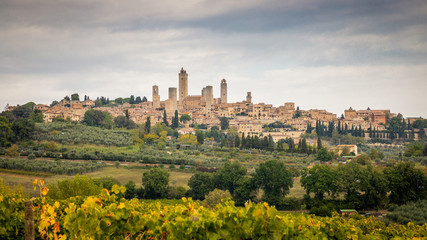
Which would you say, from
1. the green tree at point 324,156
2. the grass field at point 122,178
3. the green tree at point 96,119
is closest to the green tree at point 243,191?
the grass field at point 122,178

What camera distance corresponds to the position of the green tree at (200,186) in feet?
86.1

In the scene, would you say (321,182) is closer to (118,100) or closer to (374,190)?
(374,190)

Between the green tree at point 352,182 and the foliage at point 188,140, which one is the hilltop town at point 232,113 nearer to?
the foliage at point 188,140


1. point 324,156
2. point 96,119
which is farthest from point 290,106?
point 324,156

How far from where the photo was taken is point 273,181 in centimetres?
2589

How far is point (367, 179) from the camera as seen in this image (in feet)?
76.9

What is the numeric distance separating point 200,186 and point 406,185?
47.3 feet

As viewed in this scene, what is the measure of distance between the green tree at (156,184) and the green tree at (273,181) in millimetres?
6926

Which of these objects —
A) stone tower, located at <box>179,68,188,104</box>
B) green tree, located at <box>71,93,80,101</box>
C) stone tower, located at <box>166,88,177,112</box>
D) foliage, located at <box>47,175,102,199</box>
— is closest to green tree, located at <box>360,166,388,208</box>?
foliage, located at <box>47,175,102,199</box>

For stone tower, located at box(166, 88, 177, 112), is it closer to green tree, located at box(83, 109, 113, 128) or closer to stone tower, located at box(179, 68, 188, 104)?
stone tower, located at box(179, 68, 188, 104)

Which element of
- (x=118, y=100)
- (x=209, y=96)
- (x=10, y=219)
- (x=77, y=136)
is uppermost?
(x=118, y=100)

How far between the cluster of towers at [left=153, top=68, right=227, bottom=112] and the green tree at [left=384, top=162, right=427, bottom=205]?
69188 millimetres

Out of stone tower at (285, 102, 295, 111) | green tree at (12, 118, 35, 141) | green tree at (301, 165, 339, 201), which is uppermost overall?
stone tower at (285, 102, 295, 111)

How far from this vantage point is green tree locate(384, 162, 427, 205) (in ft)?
74.8
